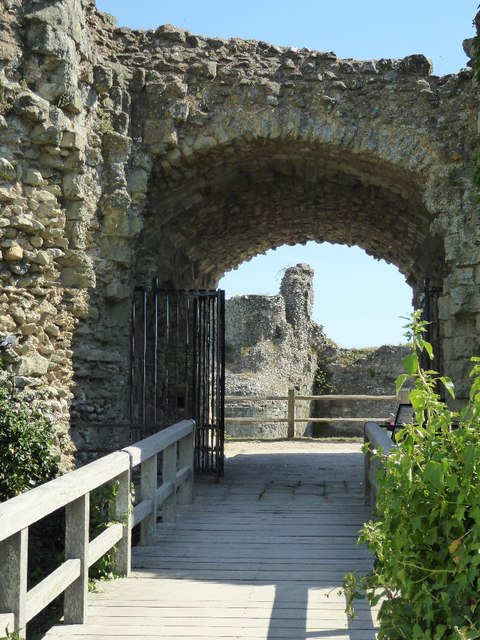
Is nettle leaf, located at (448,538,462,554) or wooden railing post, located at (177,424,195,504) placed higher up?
nettle leaf, located at (448,538,462,554)

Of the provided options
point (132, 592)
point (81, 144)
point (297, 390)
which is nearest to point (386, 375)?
point (297, 390)

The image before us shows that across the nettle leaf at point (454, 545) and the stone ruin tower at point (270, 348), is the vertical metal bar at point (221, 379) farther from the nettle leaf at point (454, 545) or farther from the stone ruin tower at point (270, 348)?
the stone ruin tower at point (270, 348)

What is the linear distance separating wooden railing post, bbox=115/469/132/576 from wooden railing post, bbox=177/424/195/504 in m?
2.31

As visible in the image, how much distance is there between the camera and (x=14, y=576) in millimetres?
3014

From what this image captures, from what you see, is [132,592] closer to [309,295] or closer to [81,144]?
[81,144]

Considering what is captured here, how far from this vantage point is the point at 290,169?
9.66 m

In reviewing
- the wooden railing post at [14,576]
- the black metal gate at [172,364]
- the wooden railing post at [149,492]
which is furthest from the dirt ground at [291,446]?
the wooden railing post at [14,576]

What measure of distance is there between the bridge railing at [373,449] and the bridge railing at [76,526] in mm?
1410

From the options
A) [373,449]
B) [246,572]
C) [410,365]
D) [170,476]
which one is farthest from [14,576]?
[170,476]

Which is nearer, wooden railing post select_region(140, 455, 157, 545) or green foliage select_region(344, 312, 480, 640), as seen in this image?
green foliage select_region(344, 312, 480, 640)

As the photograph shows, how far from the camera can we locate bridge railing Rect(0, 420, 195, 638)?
3016mm

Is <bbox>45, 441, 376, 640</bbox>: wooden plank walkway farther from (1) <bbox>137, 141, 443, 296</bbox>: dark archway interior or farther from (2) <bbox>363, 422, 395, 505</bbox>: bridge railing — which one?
(1) <bbox>137, 141, 443, 296</bbox>: dark archway interior

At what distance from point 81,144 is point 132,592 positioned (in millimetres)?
A: 4605

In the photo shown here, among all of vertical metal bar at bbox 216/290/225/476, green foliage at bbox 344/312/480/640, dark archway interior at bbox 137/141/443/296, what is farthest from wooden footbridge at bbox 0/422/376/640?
dark archway interior at bbox 137/141/443/296
